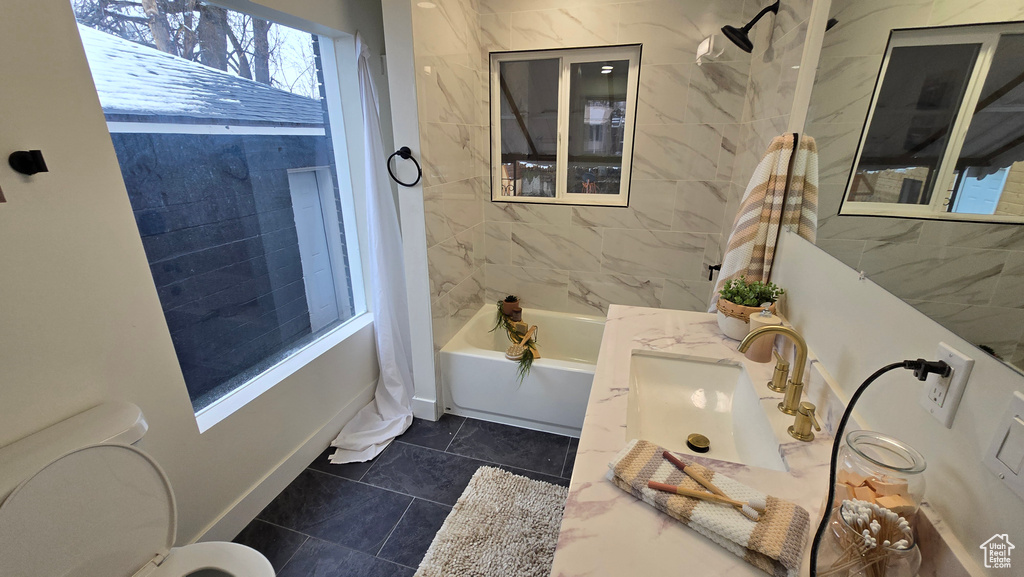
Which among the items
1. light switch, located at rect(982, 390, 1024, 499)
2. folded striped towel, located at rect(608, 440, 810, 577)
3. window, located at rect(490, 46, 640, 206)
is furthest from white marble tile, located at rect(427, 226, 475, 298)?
light switch, located at rect(982, 390, 1024, 499)

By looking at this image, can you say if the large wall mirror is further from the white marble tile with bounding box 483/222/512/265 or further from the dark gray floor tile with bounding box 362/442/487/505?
the white marble tile with bounding box 483/222/512/265

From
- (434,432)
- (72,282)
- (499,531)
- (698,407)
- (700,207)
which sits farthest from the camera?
(700,207)

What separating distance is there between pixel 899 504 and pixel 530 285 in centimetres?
243

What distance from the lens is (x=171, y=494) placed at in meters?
1.27

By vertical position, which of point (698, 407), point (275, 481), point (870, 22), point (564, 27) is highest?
point (564, 27)

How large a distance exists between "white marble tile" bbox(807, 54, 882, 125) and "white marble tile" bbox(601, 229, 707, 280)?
1.26 metres

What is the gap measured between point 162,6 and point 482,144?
1.66 metres

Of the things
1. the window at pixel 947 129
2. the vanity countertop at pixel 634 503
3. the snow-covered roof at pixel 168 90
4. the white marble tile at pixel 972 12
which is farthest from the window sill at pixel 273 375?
the white marble tile at pixel 972 12

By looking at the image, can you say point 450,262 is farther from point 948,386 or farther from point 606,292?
point 948,386

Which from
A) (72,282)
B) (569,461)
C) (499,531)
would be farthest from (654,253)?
(72,282)

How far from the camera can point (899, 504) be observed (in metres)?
0.71

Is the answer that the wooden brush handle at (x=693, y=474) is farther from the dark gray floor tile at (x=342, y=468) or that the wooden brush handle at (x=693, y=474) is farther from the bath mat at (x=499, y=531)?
the dark gray floor tile at (x=342, y=468)

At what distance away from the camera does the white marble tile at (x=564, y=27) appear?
7.89 feet

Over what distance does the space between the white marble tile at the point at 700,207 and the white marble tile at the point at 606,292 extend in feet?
1.31
